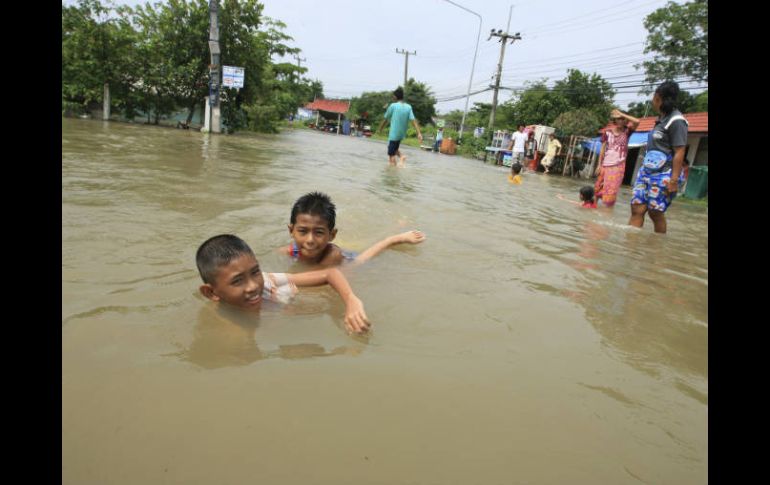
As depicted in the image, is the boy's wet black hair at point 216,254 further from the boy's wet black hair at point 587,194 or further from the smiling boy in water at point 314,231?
the boy's wet black hair at point 587,194

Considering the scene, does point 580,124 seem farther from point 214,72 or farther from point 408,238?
point 408,238

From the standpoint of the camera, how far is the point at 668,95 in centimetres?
498

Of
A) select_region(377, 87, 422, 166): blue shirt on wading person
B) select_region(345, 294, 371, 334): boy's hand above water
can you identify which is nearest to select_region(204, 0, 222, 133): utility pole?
select_region(377, 87, 422, 166): blue shirt on wading person

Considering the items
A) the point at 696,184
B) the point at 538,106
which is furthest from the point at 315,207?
the point at 538,106

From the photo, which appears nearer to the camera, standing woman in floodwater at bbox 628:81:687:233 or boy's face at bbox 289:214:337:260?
boy's face at bbox 289:214:337:260

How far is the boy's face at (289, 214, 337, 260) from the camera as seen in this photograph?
9.66 feet

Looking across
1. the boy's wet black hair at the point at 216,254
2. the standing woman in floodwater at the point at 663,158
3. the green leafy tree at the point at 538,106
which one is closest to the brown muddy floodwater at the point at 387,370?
the boy's wet black hair at the point at 216,254

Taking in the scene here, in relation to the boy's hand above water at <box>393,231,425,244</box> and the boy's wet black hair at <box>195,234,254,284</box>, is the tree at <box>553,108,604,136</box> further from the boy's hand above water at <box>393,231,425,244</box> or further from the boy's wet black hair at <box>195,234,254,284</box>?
the boy's wet black hair at <box>195,234,254,284</box>

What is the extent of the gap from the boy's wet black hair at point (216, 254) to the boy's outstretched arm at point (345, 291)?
18.9 inches

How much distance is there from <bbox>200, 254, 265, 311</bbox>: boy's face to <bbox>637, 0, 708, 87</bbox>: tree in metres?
29.7

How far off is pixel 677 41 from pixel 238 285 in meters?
32.8

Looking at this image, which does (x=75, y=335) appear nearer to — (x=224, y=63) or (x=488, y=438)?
(x=488, y=438)
